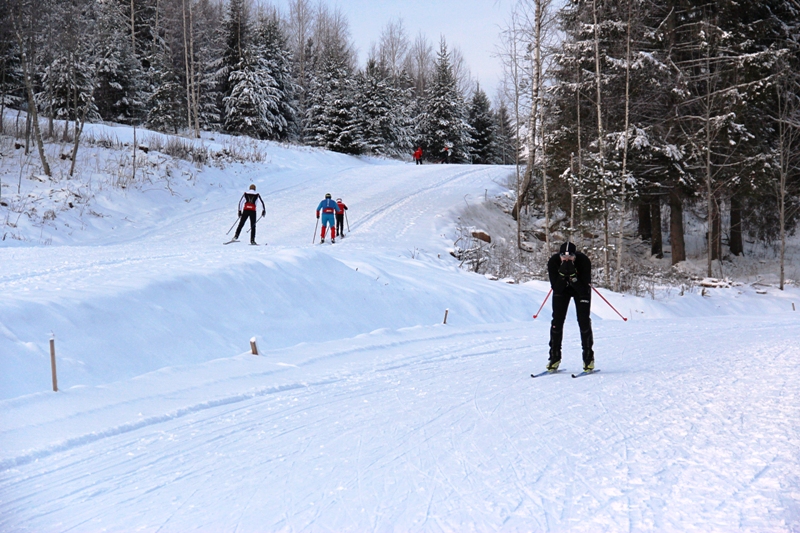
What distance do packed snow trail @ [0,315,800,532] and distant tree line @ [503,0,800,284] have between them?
12.7 meters

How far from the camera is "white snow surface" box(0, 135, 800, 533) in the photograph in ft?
12.6

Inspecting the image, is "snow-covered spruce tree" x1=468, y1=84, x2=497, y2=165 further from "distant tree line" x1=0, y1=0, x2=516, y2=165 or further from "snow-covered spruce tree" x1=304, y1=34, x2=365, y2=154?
"snow-covered spruce tree" x1=304, y1=34, x2=365, y2=154

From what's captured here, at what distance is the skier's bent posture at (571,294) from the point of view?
7891 millimetres

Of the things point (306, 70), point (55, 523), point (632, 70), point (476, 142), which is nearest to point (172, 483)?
point (55, 523)

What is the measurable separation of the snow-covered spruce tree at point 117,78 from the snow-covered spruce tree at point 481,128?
27.2 m

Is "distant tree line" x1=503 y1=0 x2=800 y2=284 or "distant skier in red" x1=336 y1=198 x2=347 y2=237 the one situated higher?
"distant tree line" x1=503 y1=0 x2=800 y2=284

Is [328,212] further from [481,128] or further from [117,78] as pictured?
[481,128]

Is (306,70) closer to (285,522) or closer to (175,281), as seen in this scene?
(175,281)

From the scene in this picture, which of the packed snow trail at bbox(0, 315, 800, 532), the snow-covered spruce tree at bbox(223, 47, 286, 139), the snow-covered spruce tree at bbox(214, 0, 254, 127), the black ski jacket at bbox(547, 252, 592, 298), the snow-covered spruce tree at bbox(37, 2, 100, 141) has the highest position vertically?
the snow-covered spruce tree at bbox(214, 0, 254, 127)

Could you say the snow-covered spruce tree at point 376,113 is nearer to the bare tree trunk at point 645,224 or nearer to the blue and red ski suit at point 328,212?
the bare tree trunk at point 645,224

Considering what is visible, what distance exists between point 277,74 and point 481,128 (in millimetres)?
18988

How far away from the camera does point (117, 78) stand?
119 ft

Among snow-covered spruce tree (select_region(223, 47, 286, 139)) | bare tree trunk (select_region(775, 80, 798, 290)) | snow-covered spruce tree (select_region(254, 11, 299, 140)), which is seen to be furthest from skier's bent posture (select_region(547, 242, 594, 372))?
snow-covered spruce tree (select_region(254, 11, 299, 140))

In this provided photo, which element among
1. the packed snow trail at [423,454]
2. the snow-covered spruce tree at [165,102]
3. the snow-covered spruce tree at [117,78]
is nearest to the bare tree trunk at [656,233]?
the packed snow trail at [423,454]
